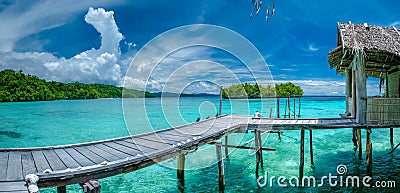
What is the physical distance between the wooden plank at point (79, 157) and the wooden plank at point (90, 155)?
0.08 meters

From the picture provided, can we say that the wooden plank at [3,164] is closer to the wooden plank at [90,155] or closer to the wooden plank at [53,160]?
the wooden plank at [53,160]

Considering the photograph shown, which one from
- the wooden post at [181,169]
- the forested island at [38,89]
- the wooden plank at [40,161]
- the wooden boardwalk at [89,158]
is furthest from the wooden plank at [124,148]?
the forested island at [38,89]

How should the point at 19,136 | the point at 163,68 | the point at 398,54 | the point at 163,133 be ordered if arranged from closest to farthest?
the point at 163,68 → the point at 163,133 → the point at 398,54 → the point at 19,136

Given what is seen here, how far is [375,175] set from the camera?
9.98 m

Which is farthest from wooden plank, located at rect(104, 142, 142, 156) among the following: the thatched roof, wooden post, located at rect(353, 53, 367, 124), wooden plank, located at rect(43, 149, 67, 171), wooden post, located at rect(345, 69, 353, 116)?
wooden post, located at rect(345, 69, 353, 116)

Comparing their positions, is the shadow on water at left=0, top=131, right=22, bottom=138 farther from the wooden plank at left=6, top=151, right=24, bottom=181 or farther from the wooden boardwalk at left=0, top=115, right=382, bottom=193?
the wooden plank at left=6, top=151, right=24, bottom=181

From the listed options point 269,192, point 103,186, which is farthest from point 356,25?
point 103,186

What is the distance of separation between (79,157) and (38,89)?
74345mm

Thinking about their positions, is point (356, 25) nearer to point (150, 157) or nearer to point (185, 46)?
point (185, 46)

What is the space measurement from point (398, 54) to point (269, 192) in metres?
5.57

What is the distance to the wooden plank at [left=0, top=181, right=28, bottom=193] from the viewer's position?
3.49 m

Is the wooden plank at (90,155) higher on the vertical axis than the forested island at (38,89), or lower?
lower

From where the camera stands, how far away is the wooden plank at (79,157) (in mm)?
4984

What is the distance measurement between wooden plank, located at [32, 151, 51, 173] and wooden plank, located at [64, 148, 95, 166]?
47cm
